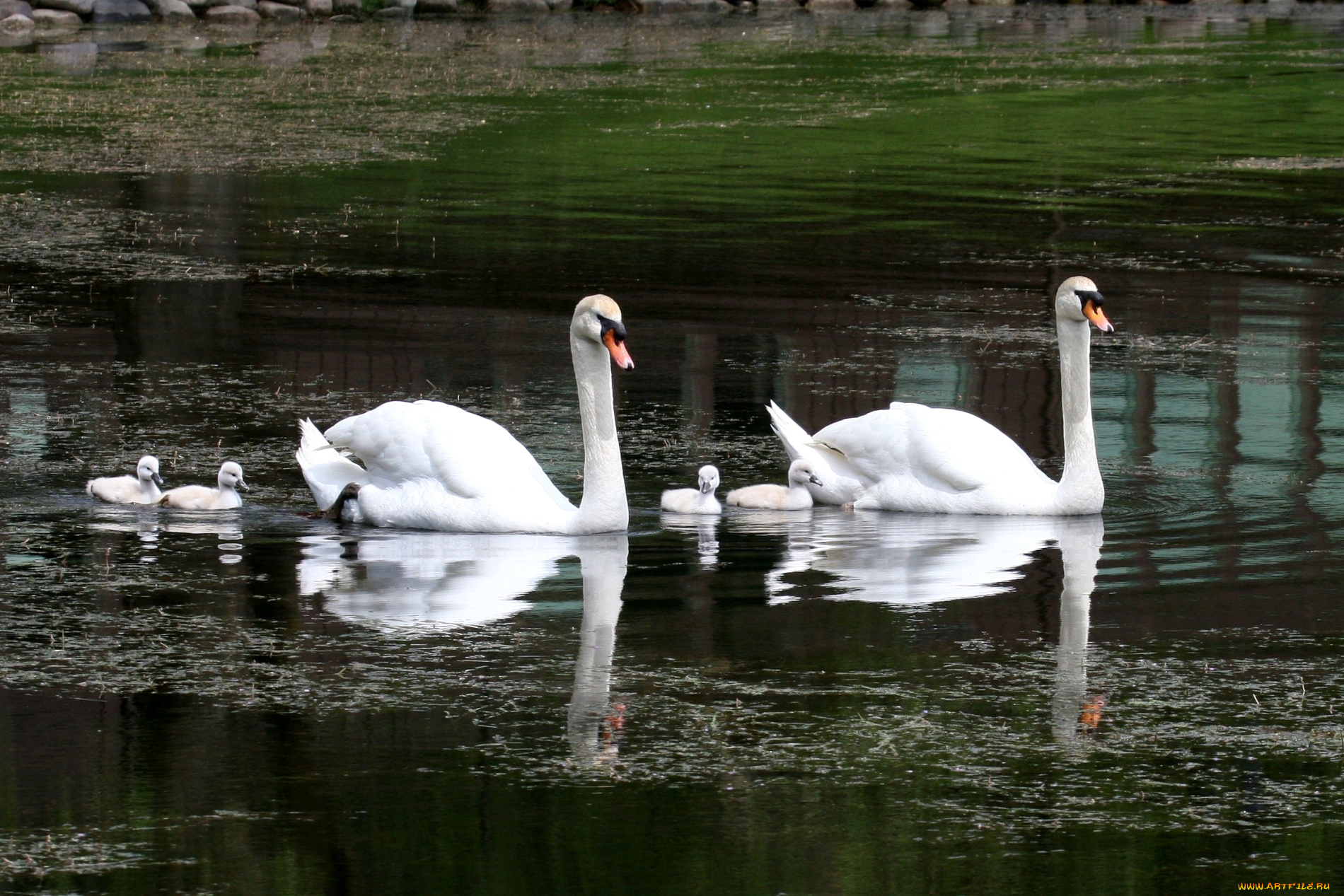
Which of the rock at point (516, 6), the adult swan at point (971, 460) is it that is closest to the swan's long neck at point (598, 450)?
the adult swan at point (971, 460)

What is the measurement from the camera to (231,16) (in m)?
51.2

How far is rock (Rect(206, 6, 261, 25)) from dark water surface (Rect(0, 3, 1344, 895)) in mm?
25693

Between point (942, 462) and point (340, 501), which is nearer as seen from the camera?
point (340, 501)

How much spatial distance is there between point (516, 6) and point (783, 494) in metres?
46.5

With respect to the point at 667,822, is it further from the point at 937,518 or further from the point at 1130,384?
the point at 1130,384

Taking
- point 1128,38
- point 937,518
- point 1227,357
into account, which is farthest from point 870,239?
point 1128,38

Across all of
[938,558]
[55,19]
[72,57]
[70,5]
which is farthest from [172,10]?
[938,558]

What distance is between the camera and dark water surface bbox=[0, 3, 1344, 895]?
6.11 meters

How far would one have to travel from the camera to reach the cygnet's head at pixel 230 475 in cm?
1012

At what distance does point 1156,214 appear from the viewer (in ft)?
67.3

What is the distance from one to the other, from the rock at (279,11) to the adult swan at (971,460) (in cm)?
4342

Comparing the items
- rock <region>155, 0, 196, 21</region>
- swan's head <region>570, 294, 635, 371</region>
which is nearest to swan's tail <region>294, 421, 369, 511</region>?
swan's head <region>570, 294, 635, 371</region>

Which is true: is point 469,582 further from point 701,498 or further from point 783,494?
point 783,494

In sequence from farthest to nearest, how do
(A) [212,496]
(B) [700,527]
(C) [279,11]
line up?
1. (C) [279,11]
2. (A) [212,496]
3. (B) [700,527]
